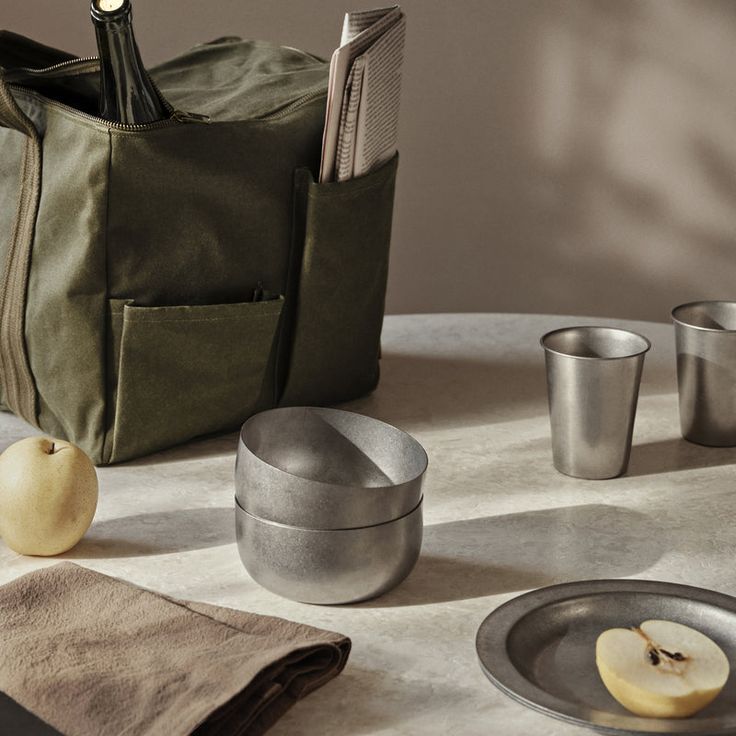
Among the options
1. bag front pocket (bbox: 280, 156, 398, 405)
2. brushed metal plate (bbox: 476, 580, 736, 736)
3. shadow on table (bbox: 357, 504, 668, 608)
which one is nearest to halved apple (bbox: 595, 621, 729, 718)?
brushed metal plate (bbox: 476, 580, 736, 736)

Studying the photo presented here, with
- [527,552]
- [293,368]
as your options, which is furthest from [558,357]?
[293,368]

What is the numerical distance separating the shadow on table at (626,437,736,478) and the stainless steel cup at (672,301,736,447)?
1cm

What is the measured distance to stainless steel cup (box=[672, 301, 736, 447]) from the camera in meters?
1.08

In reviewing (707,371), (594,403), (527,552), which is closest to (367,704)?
(527,552)

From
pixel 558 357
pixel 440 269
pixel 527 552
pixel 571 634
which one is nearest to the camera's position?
pixel 571 634

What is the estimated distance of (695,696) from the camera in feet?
2.18

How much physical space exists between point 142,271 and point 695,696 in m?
0.61

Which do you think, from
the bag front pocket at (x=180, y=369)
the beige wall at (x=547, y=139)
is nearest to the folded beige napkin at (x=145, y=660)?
the bag front pocket at (x=180, y=369)

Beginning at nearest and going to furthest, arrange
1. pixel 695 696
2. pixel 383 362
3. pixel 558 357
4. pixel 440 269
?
pixel 695 696, pixel 558 357, pixel 383 362, pixel 440 269

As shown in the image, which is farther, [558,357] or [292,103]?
[292,103]

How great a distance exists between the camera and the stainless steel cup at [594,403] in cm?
100

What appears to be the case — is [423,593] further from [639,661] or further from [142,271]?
[142,271]

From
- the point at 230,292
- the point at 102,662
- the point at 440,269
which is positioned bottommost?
the point at 440,269

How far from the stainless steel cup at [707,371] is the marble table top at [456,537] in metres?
0.02
